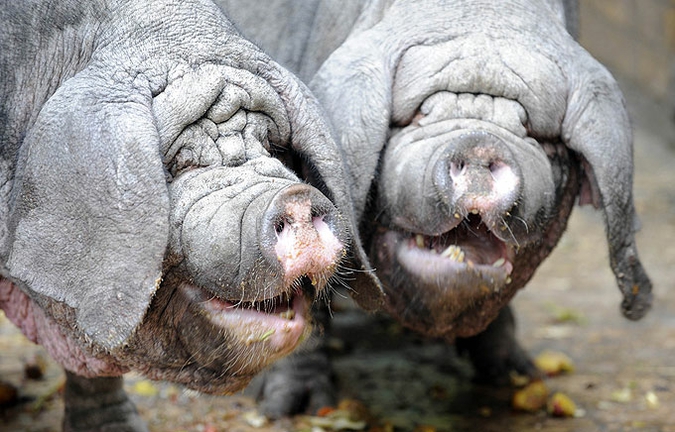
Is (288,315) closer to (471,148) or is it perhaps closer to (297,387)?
(471,148)

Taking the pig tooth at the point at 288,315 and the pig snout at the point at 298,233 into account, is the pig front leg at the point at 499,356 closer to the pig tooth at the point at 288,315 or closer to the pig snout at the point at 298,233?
the pig tooth at the point at 288,315

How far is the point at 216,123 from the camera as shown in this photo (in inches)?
123

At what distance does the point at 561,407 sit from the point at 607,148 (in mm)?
1413

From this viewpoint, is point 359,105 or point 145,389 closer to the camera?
point 359,105

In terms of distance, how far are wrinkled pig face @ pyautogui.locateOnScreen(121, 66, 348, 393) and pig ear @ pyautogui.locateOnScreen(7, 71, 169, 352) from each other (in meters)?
0.11

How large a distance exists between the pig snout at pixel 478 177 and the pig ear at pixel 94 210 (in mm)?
1049

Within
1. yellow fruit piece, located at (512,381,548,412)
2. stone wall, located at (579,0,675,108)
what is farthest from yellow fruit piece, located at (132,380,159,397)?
stone wall, located at (579,0,675,108)

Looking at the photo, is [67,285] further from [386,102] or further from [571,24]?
[571,24]

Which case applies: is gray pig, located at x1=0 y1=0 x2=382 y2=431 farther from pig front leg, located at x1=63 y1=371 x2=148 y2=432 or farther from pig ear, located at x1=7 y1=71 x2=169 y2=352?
pig front leg, located at x1=63 y1=371 x2=148 y2=432

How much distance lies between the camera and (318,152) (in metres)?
3.37

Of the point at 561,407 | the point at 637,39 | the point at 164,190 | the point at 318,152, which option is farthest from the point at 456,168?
the point at 637,39

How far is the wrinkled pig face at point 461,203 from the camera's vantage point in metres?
3.49

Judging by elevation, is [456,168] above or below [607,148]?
above

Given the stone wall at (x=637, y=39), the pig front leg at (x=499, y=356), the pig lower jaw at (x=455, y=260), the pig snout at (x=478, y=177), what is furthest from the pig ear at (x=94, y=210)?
the stone wall at (x=637, y=39)
